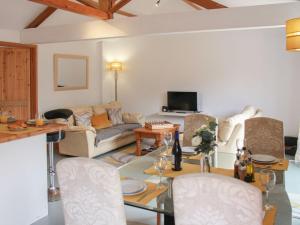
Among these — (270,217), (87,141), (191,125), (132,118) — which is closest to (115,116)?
(132,118)

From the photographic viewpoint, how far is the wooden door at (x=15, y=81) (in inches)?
237

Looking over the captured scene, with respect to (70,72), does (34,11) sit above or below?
above

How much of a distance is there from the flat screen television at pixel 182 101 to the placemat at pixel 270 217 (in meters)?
5.91

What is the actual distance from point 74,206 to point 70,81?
5908mm

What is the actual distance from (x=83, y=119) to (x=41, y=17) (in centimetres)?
213

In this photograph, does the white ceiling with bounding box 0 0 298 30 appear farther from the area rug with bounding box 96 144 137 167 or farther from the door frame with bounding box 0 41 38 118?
the area rug with bounding box 96 144 137 167

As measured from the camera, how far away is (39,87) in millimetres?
6625

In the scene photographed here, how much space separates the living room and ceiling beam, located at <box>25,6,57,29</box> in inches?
2.1

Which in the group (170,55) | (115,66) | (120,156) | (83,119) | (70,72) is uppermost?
(170,55)

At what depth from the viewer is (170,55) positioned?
26.4 feet

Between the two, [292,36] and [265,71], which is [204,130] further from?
[265,71]

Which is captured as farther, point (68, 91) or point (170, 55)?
point (170, 55)

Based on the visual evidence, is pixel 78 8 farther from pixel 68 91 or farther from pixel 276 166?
pixel 276 166

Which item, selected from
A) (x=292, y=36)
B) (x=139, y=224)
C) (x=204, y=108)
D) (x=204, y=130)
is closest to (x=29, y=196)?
(x=139, y=224)
